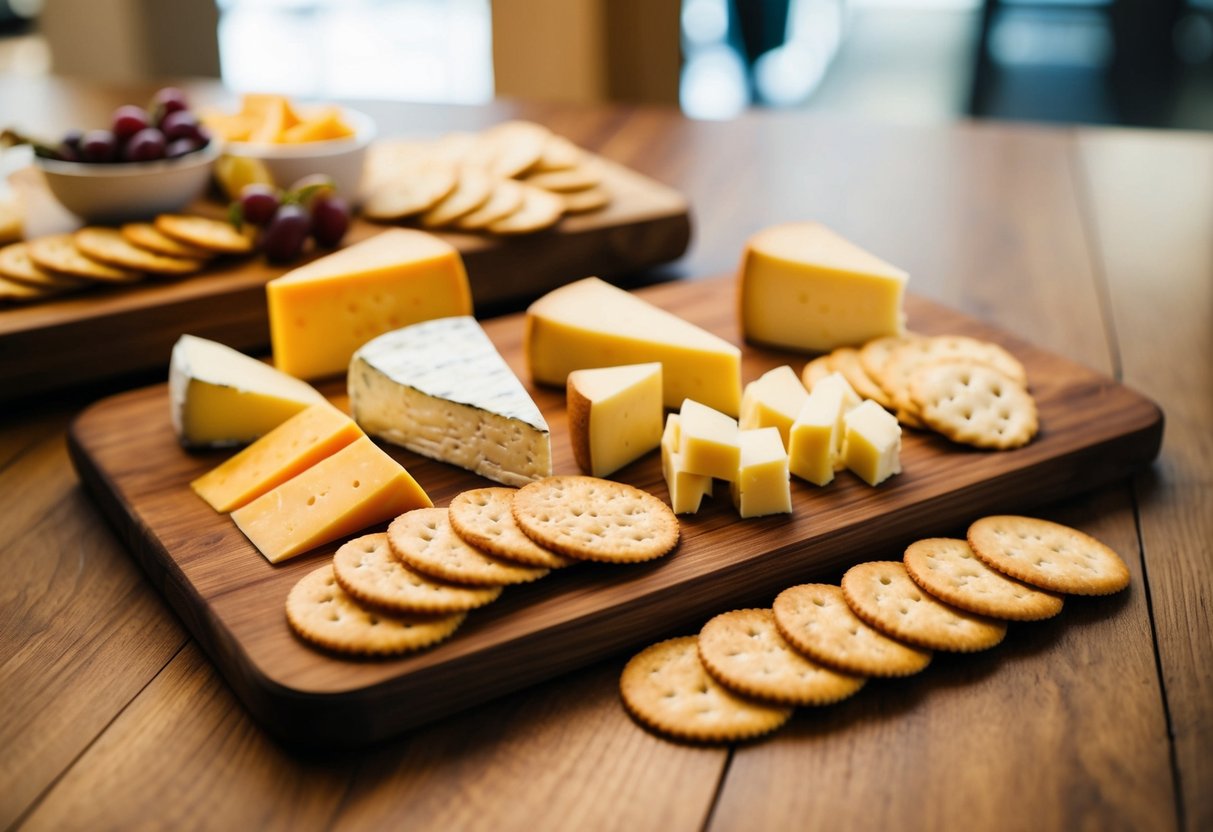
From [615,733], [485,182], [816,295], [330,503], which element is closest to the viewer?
[615,733]

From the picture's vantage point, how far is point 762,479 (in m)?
1.45

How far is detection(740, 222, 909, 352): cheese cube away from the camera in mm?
1902

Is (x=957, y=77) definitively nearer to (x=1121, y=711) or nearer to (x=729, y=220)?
(x=729, y=220)

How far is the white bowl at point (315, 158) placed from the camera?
2258 mm

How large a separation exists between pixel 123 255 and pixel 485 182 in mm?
719

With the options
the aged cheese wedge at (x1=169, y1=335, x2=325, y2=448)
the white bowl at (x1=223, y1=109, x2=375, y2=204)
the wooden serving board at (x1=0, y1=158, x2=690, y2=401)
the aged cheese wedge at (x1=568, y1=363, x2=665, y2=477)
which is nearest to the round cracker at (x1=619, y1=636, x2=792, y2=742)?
the aged cheese wedge at (x1=568, y1=363, x2=665, y2=477)

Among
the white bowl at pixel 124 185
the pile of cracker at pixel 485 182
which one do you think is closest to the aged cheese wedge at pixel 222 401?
the white bowl at pixel 124 185

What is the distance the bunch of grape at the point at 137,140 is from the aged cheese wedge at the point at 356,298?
0.43 meters

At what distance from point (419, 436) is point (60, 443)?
61 cm

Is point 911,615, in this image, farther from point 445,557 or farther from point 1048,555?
point 445,557

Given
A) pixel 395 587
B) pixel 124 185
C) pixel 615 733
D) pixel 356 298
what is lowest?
pixel 615 733

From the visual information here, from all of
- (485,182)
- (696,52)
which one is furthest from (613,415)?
(696,52)

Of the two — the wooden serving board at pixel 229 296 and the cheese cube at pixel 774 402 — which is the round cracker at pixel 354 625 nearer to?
the cheese cube at pixel 774 402

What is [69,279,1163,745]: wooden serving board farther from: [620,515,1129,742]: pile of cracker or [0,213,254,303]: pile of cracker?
[0,213,254,303]: pile of cracker
